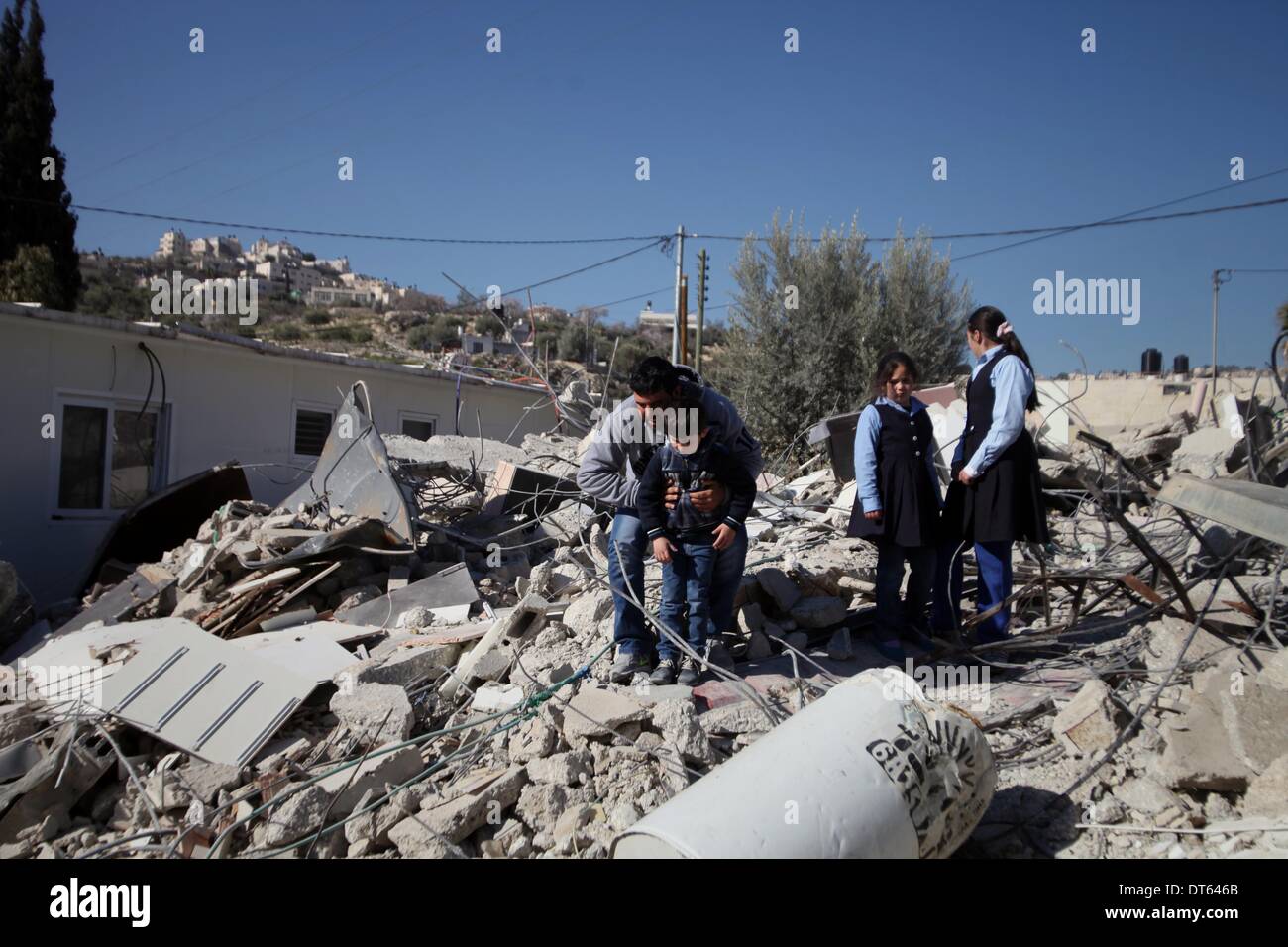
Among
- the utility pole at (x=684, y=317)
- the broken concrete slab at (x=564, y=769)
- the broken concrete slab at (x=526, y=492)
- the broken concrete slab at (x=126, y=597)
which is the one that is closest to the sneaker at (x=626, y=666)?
the broken concrete slab at (x=564, y=769)

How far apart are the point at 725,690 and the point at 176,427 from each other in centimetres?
909

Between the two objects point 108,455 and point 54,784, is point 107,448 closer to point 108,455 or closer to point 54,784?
point 108,455

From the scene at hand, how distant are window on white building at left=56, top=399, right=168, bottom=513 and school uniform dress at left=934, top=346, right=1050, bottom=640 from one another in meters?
8.98

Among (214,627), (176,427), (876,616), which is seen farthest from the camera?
(176,427)

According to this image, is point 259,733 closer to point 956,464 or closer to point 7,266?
point 956,464

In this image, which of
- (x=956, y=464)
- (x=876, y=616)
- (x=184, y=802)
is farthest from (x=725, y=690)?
(x=184, y=802)

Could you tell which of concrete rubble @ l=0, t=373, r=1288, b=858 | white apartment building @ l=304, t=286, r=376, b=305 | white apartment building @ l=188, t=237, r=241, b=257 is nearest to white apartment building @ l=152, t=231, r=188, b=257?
white apartment building @ l=188, t=237, r=241, b=257

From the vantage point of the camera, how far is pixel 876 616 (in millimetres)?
4230

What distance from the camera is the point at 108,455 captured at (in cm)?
937

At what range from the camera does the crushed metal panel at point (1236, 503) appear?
251 cm

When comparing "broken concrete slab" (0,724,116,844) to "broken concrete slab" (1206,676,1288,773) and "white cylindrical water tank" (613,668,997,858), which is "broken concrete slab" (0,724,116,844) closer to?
"white cylindrical water tank" (613,668,997,858)

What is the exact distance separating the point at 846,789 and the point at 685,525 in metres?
1.62

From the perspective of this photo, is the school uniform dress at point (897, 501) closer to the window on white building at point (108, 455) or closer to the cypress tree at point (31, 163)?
the window on white building at point (108, 455)

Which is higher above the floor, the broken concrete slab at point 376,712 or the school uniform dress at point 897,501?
the school uniform dress at point 897,501
